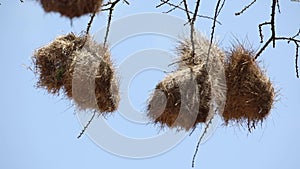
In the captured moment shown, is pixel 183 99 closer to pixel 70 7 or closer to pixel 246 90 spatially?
pixel 246 90

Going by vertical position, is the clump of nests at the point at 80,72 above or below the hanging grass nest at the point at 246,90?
below

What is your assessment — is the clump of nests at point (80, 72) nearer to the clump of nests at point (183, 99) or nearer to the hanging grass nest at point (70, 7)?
the clump of nests at point (183, 99)

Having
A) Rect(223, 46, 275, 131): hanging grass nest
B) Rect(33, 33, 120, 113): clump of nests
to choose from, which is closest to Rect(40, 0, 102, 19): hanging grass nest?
Rect(33, 33, 120, 113): clump of nests

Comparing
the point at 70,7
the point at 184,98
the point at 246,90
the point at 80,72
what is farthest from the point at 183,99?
the point at 70,7

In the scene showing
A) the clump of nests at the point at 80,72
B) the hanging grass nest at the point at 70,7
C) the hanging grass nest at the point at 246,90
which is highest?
the hanging grass nest at the point at 246,90

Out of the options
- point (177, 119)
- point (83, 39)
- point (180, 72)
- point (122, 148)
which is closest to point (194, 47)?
point (180, 72)

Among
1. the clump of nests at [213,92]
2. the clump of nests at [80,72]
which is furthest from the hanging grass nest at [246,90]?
the clump of nests at [80,72]

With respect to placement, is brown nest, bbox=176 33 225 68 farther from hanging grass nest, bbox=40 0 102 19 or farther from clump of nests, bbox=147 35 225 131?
hanging grass nest, bbox=40 0 102 19

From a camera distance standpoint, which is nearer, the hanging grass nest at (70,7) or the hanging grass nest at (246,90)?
the hanging grass nest at (70,7)
